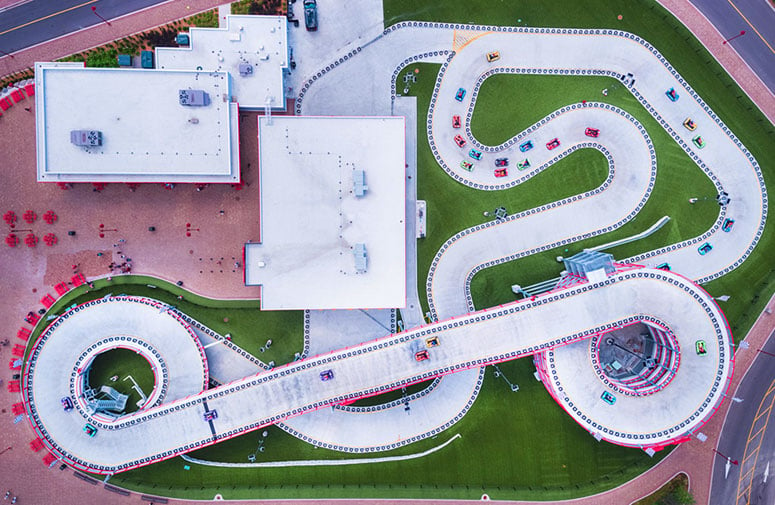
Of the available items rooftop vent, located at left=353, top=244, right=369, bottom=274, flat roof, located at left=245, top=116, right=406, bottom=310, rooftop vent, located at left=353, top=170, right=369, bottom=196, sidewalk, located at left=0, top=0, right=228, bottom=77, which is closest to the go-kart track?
flat roof, located at left=245, top=116, right=406, bottom=310

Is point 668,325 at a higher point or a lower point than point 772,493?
higher

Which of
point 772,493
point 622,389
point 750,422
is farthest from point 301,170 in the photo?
point 772,493

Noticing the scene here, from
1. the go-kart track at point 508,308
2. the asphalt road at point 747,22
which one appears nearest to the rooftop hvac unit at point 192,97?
the go-kart track at point 508,308

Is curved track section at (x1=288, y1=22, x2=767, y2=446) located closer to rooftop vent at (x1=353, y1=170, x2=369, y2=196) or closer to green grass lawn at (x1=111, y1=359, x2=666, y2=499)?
green grass lawn at (x1=111, y1=359, x2=666, y2=499)

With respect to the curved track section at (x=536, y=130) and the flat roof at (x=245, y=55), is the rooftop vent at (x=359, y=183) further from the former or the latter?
the flat roof at (x=245, y=55)

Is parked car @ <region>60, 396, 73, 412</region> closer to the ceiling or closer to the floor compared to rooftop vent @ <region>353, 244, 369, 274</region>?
closer to the floor

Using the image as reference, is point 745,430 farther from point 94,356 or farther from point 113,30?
point 113,30

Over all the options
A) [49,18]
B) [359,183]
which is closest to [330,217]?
[359,183]

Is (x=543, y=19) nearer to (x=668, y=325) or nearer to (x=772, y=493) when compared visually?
(x=668, y=325)
